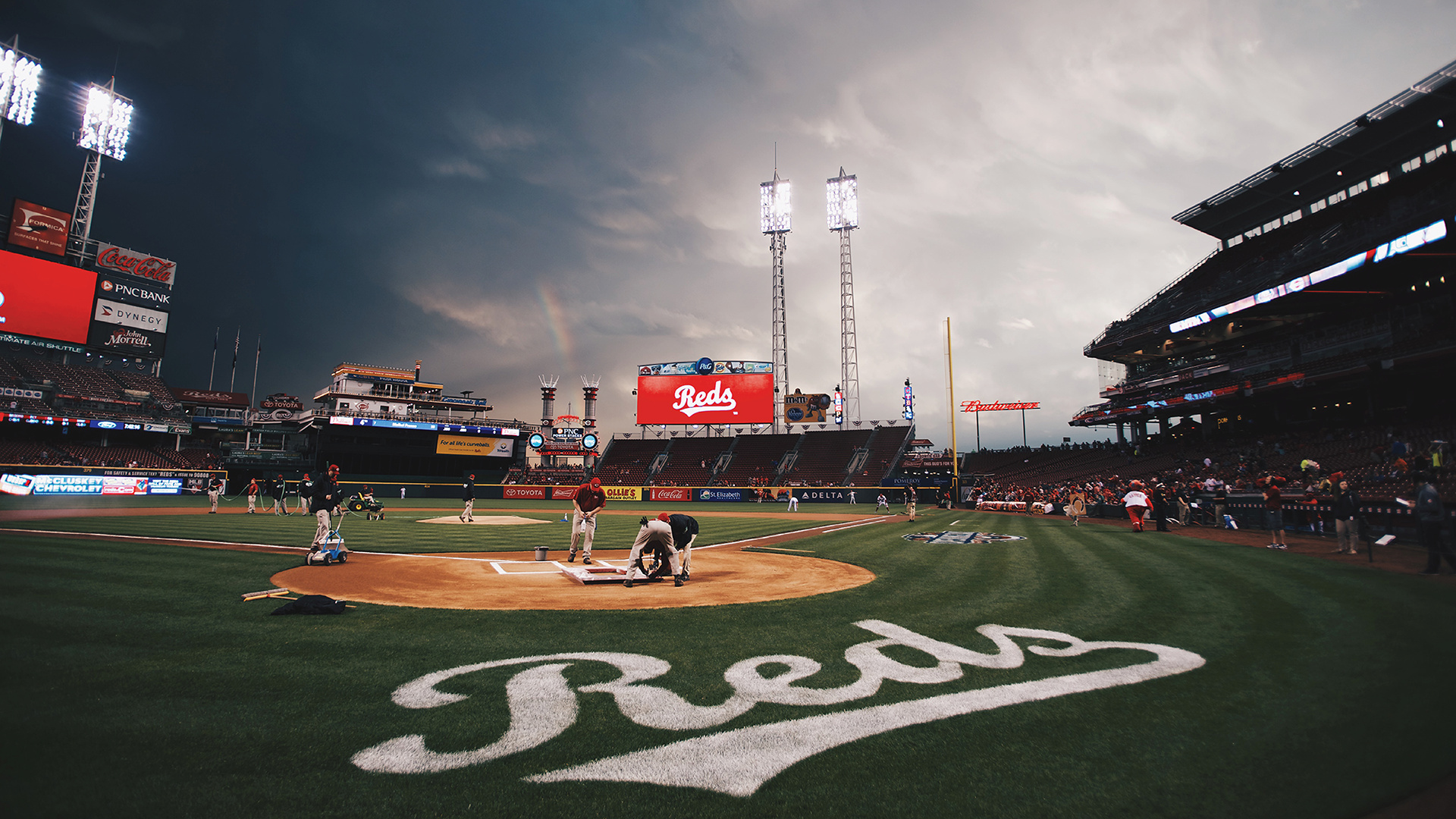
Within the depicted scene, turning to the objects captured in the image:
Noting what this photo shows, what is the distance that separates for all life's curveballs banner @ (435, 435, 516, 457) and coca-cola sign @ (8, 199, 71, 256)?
30670 mm

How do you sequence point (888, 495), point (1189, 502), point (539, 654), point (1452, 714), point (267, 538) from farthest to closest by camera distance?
point (888, 495), point (1189, 502), point (267, 538), point (539, 654), point (1452, 714)

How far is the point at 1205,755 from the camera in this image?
9.80ft

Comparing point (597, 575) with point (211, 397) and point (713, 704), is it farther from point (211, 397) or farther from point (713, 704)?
point (211, 397)

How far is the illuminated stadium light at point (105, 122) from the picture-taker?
44.6m

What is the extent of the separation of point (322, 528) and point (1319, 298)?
47.6 meters

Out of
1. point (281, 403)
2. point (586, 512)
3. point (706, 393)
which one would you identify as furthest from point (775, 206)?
point (281, 403)

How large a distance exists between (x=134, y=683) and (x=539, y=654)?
2.56m

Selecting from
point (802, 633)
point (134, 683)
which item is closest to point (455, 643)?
point (134, 683)

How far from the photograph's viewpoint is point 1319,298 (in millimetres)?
32812

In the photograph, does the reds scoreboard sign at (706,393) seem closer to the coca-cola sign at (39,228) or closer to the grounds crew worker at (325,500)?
the grounds crew worker at (325,500)

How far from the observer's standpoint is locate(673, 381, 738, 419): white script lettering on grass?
5472cm

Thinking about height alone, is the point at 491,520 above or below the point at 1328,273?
below

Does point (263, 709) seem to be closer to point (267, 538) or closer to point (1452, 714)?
point (1452, 714)

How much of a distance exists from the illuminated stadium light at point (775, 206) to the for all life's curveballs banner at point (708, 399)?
14.4 metres
